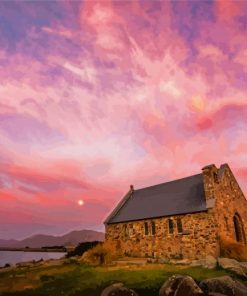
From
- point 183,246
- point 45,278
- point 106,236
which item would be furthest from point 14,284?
point 106,236

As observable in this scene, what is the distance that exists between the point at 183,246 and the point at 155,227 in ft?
14.7

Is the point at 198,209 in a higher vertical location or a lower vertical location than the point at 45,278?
higher

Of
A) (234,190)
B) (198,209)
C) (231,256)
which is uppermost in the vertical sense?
(234,190)

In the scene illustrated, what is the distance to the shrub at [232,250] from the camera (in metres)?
25.8

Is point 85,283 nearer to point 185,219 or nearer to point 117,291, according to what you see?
point 117,291

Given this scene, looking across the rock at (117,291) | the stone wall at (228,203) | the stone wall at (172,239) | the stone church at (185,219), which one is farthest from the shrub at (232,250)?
the rock at (117,291)

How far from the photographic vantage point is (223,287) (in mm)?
13984

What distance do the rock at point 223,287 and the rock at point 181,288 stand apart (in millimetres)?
796

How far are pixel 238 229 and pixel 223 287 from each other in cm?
2071

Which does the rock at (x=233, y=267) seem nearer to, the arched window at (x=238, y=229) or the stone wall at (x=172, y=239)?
the stone wall at (x=172, y=239)

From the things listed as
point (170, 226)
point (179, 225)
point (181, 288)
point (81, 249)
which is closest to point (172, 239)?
point (170, 226)

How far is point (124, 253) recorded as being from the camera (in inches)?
1439

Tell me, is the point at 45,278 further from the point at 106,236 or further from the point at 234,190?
the point at 234,190

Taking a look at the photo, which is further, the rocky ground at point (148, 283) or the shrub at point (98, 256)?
the shrub at point (98, 256)
